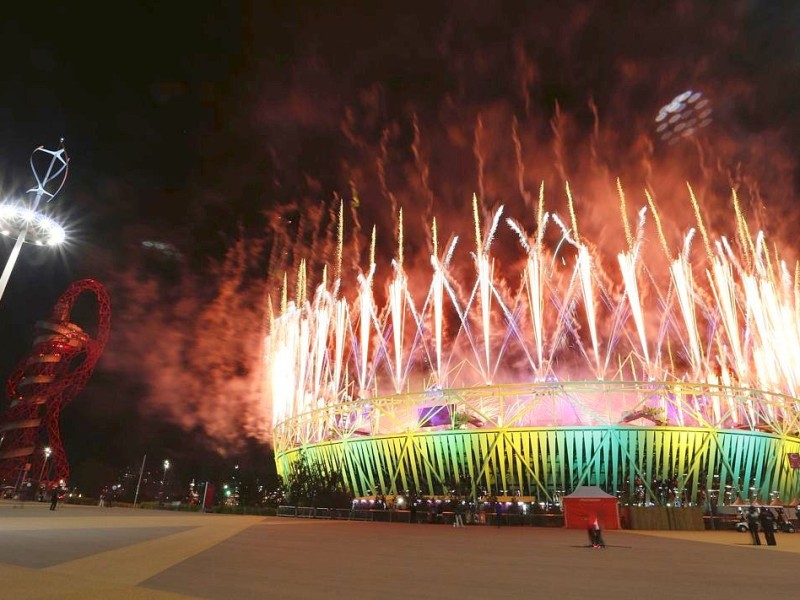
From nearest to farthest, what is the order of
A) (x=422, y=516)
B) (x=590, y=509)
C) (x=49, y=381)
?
(x=590, y=509) → (x=422, y=516) → (x=49, y=381)

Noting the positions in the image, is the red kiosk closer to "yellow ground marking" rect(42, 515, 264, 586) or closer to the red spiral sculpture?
"yellow ground marking" rect(42, 515, 264, 586)

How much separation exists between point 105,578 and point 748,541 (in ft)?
74.6

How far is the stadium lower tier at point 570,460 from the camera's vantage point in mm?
47094

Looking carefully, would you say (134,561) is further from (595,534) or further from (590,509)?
(590,509)

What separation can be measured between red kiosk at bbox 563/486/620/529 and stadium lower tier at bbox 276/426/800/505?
1813 centimetres

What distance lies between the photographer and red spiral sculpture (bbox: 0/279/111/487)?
6025 cm

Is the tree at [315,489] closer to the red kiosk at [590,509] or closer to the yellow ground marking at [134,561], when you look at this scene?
the red kiosk at [590,509]

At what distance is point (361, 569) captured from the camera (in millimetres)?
10875

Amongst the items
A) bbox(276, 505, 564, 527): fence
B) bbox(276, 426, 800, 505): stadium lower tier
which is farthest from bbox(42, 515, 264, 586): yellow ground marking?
bbox(276, 426, 800, 505): stadium lower tier

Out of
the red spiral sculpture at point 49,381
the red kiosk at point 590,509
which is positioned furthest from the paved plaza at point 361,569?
the red spiral sculpture at point 49,381

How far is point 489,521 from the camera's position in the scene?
33.2 m

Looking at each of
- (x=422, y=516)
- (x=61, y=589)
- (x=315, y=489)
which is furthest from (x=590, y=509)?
(x=61, y=589)

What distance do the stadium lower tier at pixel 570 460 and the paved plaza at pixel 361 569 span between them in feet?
102

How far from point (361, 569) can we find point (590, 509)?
2150 centimetres
